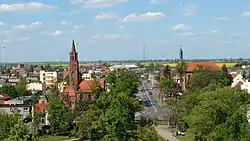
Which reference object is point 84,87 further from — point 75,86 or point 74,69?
point 74,69

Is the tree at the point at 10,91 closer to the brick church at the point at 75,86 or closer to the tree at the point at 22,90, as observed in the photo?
the tree at the point at 22,90

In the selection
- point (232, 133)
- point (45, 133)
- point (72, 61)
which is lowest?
point (45, 133)

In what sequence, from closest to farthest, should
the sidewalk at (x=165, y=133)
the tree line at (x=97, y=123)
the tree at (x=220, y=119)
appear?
the tree at (x=220, y=119)
the tree line at (x=97, y=123)
the sidewalk at (x=165, y=133)

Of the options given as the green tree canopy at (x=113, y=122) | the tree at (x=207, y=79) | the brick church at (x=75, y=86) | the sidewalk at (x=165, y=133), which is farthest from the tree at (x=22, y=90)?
the sidewalk at (x=165, y=133)

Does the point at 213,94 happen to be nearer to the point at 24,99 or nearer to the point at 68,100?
the point at 68,100

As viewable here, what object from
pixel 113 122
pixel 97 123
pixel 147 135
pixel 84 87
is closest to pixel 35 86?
pixel 84 87

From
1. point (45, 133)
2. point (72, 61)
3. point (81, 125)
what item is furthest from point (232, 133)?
point (72, 61)

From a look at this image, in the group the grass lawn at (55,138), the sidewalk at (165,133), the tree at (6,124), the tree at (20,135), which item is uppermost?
the tree at (20,135)
